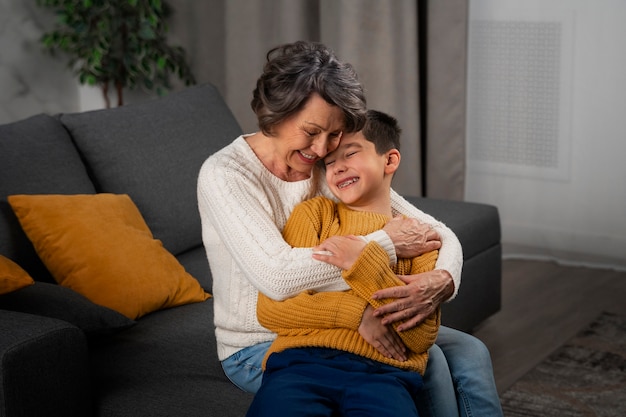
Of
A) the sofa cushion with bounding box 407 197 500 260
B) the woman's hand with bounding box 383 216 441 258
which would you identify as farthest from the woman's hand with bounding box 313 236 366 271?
the sofa cushion with bounding box 407 197 500 260

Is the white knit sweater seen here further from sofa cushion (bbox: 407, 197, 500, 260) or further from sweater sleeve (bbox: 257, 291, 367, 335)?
sofa cushion (bbox: 407, 197, 500, 260)

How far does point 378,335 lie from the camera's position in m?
1.74

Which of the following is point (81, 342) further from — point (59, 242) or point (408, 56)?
point (408, 56)

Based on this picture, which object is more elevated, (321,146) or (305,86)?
(305,86)

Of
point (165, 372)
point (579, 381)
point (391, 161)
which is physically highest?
point (391, 161)

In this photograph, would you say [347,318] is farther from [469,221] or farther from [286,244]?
[469,221]

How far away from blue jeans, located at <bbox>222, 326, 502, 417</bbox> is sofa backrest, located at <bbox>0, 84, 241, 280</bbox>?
79 cm

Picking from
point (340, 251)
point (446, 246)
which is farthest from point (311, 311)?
point (446, 246)

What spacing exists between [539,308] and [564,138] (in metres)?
0.85

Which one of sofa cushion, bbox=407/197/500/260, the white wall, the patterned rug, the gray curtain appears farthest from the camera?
the gray curtain

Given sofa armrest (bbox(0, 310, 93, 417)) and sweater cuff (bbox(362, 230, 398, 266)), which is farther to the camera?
sweater cuff (bbox(362, 230, 398, 266))

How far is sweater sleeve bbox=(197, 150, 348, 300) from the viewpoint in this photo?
1768mm

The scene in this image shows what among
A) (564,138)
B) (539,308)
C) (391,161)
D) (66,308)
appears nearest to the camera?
(391,161)

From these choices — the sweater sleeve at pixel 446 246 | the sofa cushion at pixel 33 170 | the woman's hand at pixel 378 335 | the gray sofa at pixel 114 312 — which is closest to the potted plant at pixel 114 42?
the gray sofa at pixel 114 312
